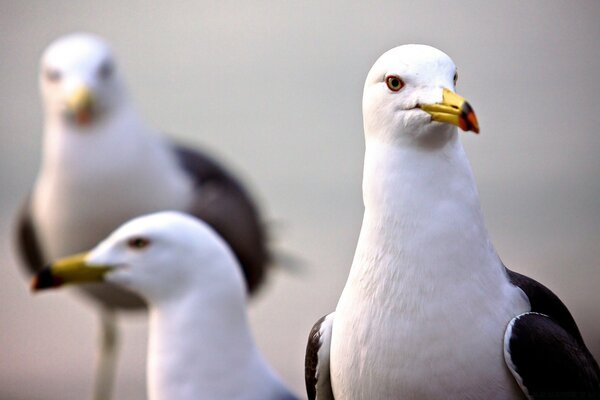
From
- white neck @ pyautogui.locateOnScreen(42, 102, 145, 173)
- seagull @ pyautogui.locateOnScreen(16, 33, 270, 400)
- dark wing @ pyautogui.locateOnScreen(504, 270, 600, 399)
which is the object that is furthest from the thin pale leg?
dark wing @ pyautogui.locateOnScreen(504, 270, 600, 399)

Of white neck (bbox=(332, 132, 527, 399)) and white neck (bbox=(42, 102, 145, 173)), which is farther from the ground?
white neck (bbox=(42, 102, 145, 173))

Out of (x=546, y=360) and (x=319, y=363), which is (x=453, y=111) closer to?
(x=546, y=360)

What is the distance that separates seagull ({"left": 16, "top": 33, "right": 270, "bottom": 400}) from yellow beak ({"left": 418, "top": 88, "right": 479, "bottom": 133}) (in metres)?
2.61

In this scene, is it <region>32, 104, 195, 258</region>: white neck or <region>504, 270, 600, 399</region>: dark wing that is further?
<region>32, 104, 195, 258</region>: white neck

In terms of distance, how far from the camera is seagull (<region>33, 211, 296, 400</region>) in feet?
9.10

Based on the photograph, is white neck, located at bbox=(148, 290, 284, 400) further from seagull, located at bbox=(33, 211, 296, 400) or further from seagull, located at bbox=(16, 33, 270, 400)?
seagull, located at bbox=(16, 33, 270, 400)

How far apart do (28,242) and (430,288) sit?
314cm

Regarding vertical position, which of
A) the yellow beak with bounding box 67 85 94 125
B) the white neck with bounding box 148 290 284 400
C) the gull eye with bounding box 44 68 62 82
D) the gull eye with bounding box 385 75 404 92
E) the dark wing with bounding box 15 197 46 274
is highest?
the gull eye with bounding box 44 68 62 82

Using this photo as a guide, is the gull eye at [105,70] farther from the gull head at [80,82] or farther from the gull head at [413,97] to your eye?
the gull head at [413,97]

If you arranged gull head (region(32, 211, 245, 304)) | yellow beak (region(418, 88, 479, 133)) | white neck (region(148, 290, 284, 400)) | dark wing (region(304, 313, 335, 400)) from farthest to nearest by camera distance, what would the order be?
gull head (region(32, 211, 245, 304)) → white neck (region(148, 290, 284, 400)) → dark wing (region(304, 313, 335, 400)) → yellow beak (region(418, 88, 479, 133))

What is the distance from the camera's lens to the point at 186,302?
288 cm

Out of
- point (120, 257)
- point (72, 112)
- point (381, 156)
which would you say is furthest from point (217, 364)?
point (72, 112)

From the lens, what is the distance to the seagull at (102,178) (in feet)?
14.6

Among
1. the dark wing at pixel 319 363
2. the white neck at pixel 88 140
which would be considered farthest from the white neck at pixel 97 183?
the dark wing at pixel 319 363
